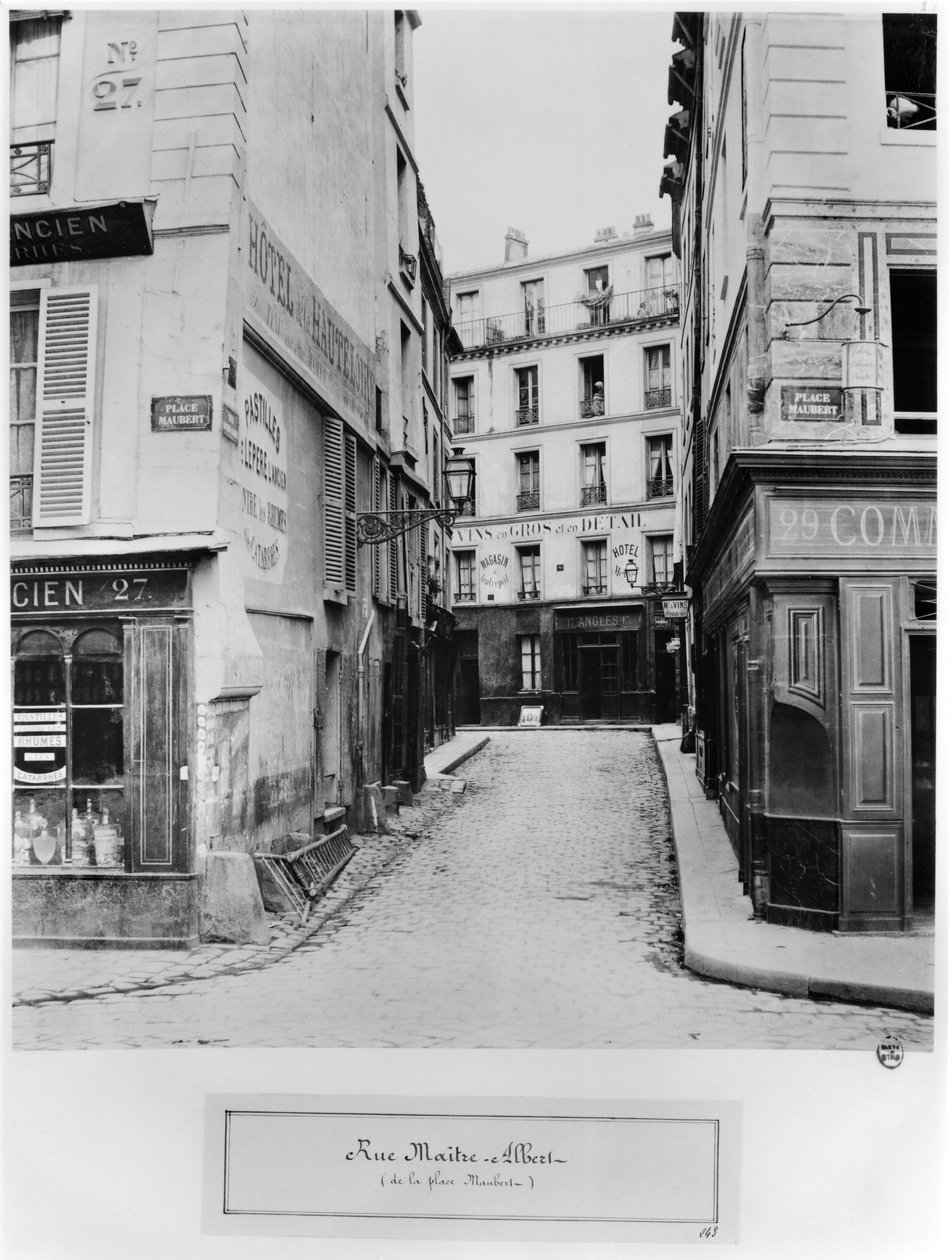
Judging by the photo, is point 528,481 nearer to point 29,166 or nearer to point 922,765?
point 922,765

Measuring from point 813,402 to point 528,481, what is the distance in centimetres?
374

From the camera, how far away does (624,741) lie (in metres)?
10.5

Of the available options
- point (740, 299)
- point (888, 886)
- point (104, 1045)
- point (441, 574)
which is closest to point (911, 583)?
point (888, 886)

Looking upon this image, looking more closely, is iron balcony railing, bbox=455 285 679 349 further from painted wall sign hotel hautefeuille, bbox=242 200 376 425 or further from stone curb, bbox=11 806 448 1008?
stone curb, bbox=11 806 448 1008

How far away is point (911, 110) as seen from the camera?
4883 millimetres

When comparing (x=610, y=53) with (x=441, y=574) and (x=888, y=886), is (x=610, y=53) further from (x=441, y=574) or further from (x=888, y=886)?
(x=441, y=574)

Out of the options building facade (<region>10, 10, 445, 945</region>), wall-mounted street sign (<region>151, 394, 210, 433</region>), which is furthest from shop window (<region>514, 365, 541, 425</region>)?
wall-mounted street sign (<region>151, 394, 210, 433</region>)

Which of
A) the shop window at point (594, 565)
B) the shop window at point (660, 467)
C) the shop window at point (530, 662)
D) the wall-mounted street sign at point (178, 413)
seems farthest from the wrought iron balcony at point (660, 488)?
the wall-mounted street sign at point (178, 413)

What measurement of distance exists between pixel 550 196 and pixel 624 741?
6.68 m

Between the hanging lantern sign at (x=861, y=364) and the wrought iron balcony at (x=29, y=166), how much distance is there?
4592 millimetres

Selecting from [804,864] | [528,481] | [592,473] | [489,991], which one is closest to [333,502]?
[528,481]

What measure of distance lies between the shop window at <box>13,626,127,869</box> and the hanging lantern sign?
180 inches

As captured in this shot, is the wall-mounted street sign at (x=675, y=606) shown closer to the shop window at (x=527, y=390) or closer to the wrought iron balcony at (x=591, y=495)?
the wrought iron balcony at (x=591, y=495)

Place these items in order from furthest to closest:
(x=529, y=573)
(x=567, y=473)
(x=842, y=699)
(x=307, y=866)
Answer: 1. (x=529, y=573)
2. (x=567, y=473)
3. (x=307, y=866)
4. (x=842, y=699)
